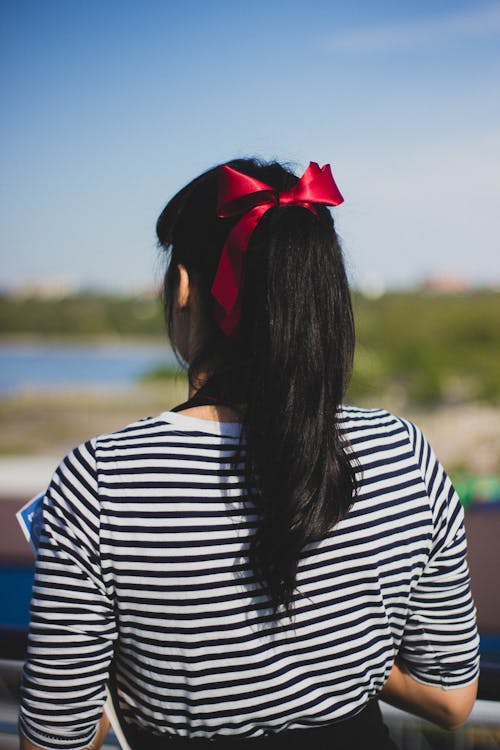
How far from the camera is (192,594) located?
58 cm

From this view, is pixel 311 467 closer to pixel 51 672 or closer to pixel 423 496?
pixel 423 496

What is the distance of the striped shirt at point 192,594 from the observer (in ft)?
1.90

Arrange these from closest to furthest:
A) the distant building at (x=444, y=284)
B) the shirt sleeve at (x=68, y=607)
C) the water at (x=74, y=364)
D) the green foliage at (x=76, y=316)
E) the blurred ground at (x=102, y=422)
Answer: the shirt sleeve at (x=68, y=607) < the blurred ground at (x=102, y=422) < the water at (x=74, y=364) < the distant building at (x=444, y=284) < the green foliage at (x=76, y=316)

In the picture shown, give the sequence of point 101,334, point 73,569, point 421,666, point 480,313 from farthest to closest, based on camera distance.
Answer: point 101,334, point 480,313, point 421,666, point 73,569

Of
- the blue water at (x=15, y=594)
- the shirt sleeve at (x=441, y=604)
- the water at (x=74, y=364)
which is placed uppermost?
the shirt sleeve at (x=441, y=604)

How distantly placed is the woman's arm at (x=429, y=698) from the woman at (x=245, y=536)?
84mm

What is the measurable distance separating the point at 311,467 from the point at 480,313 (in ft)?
31.9

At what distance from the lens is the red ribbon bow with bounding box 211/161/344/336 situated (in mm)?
607

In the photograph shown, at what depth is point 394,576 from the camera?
64cm

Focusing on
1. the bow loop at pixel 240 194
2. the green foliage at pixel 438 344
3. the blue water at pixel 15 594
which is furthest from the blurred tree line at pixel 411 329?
the bow loop at pixel 240 194

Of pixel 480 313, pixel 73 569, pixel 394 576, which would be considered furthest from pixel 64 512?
pixel 480 313

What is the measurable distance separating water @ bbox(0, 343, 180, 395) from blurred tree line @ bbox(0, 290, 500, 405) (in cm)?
44

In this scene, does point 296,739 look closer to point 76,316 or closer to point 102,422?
point 102,422

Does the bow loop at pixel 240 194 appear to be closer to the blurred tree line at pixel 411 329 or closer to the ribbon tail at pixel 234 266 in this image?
the ribbon tail at pixel 234 266
